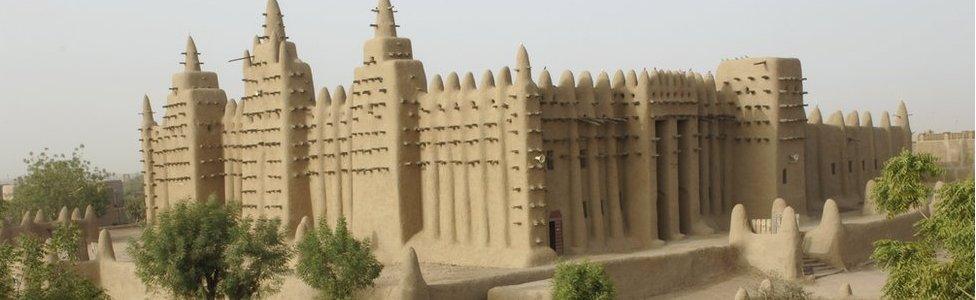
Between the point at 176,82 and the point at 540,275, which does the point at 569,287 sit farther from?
the point at 176,82

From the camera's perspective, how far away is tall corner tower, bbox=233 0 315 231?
123 ft

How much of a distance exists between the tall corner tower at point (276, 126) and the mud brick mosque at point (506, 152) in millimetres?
59

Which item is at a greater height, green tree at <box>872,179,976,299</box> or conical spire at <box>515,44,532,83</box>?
conical spire at <box>515,44,532,83</box>

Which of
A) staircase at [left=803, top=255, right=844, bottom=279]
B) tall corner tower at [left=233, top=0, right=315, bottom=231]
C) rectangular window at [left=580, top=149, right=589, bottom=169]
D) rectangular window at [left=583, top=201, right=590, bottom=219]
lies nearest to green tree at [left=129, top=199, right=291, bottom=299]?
tall corner tower at [left=233, top=0, right=315, bottom=231]

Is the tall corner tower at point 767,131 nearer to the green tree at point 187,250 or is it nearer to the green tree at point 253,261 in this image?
the green tree at point 253,261

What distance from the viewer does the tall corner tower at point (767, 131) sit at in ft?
120

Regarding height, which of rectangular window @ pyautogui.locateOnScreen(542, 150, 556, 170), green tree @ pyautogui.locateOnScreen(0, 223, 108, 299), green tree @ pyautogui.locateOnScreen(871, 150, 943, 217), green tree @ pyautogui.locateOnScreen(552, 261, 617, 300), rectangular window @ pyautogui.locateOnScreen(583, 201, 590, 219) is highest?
rectangular window @ pyautogui.locateOnScreen(542, 150, 556, 170)

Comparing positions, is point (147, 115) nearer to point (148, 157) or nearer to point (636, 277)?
point (148, 157)

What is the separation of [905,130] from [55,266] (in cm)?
3102

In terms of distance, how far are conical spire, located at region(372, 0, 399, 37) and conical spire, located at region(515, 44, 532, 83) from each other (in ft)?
17.0

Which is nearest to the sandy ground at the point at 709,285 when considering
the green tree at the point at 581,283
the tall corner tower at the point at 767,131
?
the green tree at the point at 581,283

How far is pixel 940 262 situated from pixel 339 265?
1311 centimetres

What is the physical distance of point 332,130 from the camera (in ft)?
119

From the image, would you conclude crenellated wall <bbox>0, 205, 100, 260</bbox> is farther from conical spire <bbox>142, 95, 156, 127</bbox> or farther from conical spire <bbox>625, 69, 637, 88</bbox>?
conical spire <bbox>625, 69, 637, 88</bbox>
